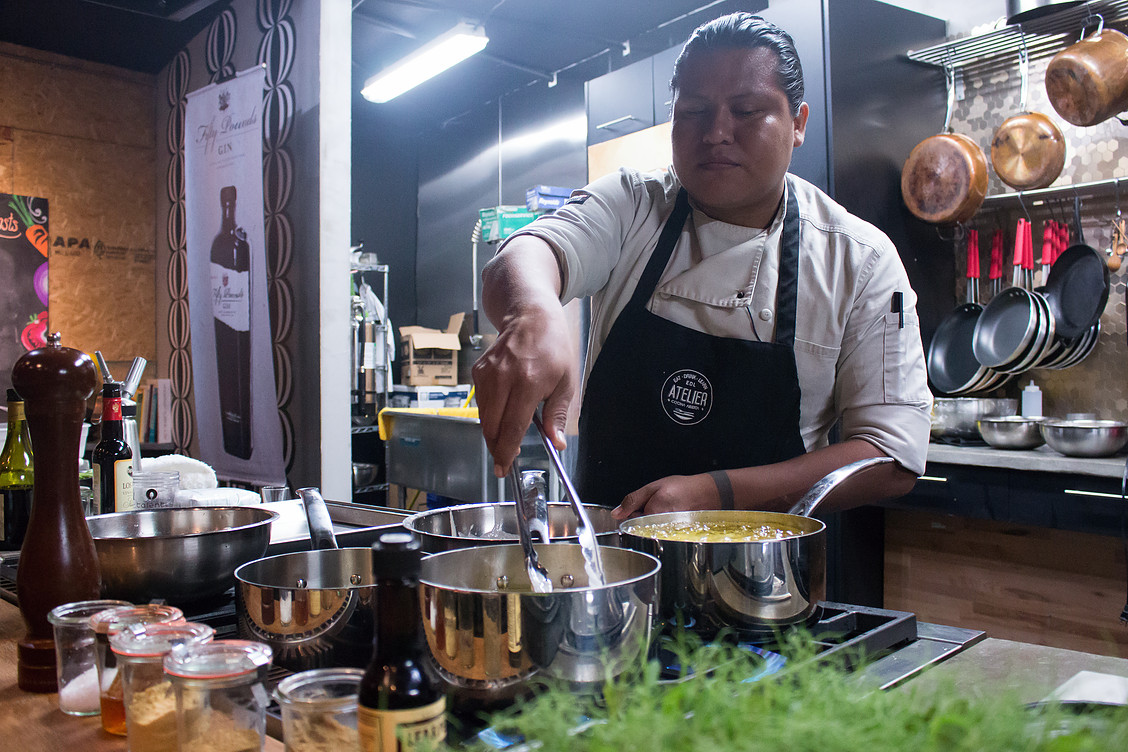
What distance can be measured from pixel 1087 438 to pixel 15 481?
111 inches

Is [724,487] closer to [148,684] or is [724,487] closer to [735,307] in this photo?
[735,307]

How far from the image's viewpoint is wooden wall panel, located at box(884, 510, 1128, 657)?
8.43 ft

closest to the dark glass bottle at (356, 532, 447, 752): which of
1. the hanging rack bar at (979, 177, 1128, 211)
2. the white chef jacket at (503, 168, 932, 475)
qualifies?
the white chef jacket at (503, 168, 932, 475)

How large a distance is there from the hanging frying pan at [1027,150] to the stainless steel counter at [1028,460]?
1.00 metres

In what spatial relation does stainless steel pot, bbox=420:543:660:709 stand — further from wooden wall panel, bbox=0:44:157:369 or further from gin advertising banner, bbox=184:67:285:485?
wooden wall panel, bbox=0:44:157:369

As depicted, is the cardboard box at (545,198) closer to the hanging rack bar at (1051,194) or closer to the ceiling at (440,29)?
the ceiling at (440,29)

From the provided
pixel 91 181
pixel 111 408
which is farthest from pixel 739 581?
pixel 91 181

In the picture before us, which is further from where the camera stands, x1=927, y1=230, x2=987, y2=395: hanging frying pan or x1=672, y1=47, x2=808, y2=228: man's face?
x1=927, y1=230, x2=987, y2=395: hanging frying pan

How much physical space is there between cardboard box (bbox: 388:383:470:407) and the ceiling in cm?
216

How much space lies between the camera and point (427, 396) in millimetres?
5488

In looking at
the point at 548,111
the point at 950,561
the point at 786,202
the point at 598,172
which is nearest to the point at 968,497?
the point at 950,561

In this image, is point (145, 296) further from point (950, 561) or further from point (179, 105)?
point (950, 561)

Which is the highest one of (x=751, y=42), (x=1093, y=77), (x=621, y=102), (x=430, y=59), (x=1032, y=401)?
(x=430, y=59)

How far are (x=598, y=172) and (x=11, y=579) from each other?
327cm
